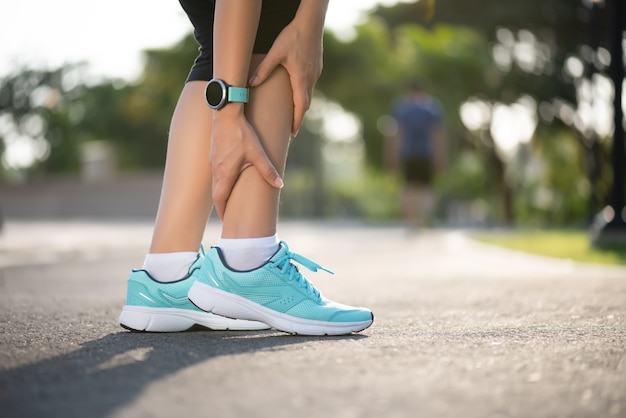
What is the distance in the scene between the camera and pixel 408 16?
31.5m

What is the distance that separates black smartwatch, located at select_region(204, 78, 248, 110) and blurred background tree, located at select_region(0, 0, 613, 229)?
17.7 metres

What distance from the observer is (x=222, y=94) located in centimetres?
227

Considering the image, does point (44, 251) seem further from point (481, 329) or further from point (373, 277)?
point (481, 329)

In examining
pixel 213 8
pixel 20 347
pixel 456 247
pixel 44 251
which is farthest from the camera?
pixel 456 247

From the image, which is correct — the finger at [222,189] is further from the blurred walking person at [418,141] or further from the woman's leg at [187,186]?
the blurred walking person at [418,141]

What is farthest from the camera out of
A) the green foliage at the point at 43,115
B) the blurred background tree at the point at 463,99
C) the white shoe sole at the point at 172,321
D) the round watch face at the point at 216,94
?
the green foliage at the point at 43,115

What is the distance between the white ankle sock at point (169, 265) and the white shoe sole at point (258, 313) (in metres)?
0.17

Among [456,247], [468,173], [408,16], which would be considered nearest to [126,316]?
[456,247]

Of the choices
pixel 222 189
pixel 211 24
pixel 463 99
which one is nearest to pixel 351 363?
pixel 222 189

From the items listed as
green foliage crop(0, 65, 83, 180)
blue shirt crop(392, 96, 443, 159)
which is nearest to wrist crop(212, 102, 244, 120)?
blue shirt crop(392, 96, 443, 159)

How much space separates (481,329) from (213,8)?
1.23 metres

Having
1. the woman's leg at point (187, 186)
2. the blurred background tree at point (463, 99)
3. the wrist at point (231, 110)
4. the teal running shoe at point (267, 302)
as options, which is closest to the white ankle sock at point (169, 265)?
the woman's leg at point (187, 186)

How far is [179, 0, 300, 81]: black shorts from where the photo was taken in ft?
7.91

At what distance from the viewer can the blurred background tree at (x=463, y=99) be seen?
25.2m
